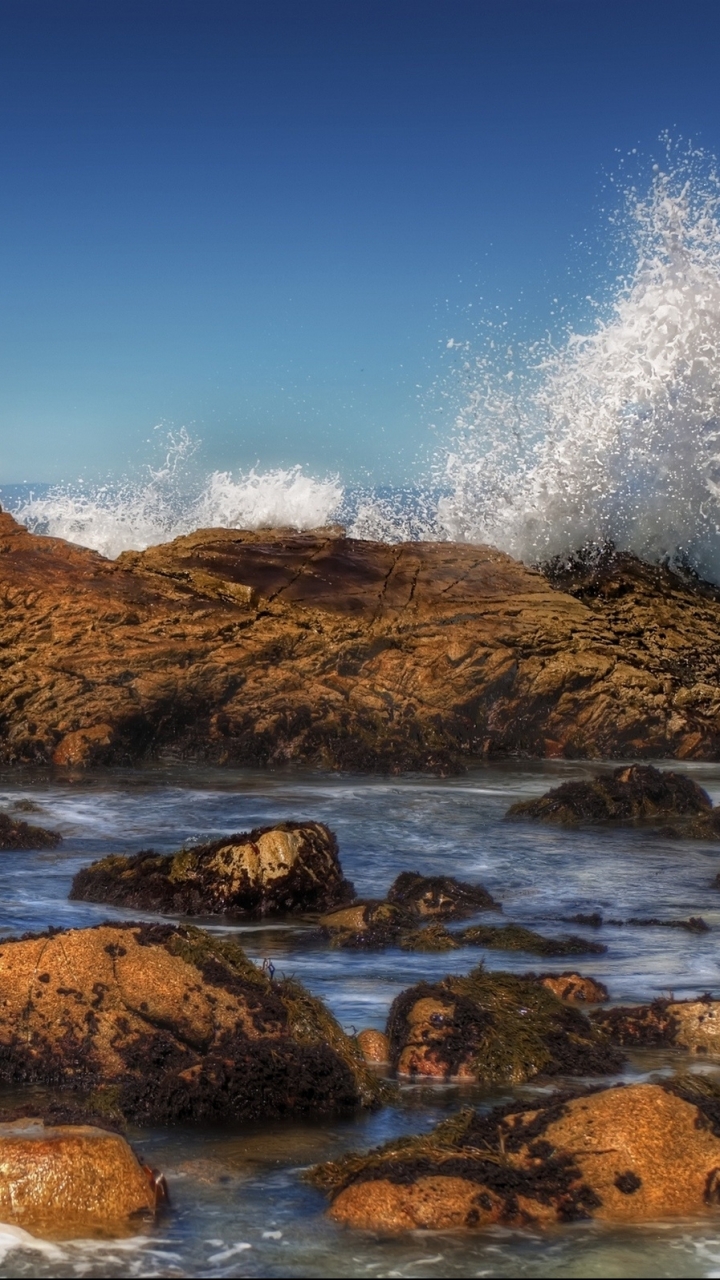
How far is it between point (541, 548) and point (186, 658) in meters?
5.92

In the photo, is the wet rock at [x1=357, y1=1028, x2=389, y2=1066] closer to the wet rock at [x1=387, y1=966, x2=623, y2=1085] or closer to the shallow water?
the wet rock at [x1=387, y1=966, x2=623, y2=1085]

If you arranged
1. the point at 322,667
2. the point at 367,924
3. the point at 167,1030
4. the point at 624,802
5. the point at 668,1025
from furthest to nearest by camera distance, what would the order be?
the point at 322,667, the point at 624,802, the point at 367,924, the point at 668,1025, the point at 167,1030

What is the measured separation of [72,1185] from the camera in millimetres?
4906

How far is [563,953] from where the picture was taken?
863 centimetres

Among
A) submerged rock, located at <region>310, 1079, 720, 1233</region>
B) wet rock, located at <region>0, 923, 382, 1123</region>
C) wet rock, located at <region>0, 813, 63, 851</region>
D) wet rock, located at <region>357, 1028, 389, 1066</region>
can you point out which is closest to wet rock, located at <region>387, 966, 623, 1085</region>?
wet rock, located at <region>357, 1028, 389, 1066</region>

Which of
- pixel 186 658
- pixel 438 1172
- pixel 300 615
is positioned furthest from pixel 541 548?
pixel 438 1172

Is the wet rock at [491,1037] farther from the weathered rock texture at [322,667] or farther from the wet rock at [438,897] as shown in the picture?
the weathered rock texture at [322,667]

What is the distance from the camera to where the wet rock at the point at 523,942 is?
341 inches

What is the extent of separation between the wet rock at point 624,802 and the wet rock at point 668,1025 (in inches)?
246

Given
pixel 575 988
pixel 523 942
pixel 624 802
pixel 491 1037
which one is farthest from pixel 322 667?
pixel 491 1037

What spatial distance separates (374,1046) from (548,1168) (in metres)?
1.63

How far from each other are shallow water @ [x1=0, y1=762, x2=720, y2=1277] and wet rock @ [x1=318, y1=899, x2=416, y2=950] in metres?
0.16

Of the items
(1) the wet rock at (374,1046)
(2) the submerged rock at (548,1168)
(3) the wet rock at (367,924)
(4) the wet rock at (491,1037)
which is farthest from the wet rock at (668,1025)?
(3) the wet rock at (367,924)

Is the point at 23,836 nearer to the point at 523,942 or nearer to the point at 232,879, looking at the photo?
the point at 232,879
